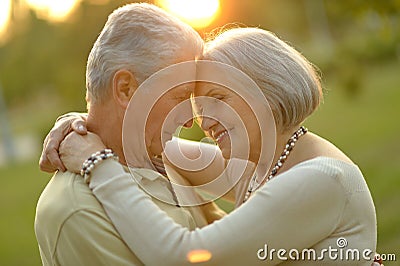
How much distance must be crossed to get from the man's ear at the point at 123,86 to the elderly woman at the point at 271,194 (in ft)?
0.65

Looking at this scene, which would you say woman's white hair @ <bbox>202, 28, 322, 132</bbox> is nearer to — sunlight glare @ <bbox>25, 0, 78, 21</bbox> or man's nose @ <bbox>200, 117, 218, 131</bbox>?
man's nose @ <bbox>200, 117, 218, 131</bbox>

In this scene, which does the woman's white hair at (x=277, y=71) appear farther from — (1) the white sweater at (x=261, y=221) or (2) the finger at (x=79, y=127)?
(2) the finger at (x=79, y=127)

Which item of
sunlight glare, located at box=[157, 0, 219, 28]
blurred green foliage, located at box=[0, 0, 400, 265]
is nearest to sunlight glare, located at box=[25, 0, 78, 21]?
blurred green foliage, located at box=[0, 0, 400, 265]

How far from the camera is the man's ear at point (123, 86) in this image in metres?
2.83

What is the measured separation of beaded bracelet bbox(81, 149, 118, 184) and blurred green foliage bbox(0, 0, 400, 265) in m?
0.94

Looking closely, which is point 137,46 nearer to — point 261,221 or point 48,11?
point 261,221

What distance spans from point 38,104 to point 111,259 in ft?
139

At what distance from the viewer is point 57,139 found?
9.62ft

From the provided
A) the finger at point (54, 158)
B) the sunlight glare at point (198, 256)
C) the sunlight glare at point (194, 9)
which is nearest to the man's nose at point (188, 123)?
the finger at point (54, 158)

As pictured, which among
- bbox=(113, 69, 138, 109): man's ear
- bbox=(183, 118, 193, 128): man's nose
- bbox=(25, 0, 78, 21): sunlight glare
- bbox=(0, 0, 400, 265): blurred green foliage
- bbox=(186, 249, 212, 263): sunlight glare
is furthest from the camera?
bbox=(25, 0, 78, 21): sunlight glare

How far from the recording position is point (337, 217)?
2.68 m

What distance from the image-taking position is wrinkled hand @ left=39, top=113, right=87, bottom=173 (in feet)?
9.46

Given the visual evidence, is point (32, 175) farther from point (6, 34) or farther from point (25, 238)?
point (6, 34)

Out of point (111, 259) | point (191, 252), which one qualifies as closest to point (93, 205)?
point (111, 259)
